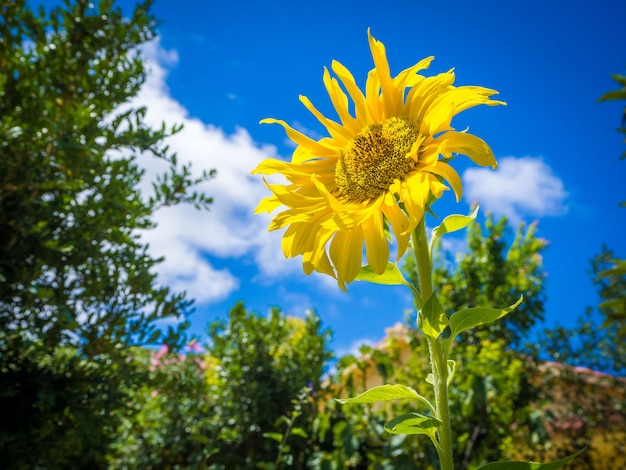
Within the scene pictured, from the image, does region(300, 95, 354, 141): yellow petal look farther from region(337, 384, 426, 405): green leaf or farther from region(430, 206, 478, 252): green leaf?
region(337, 384, 426, 405): green leaf

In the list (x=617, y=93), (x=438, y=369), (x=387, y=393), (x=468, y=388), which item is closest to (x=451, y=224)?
(x=438, y=369)

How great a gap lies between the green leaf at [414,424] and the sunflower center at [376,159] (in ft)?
2.12

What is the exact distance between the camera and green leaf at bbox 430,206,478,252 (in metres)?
1.51

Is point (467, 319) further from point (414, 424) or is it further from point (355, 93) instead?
point (355, 93)

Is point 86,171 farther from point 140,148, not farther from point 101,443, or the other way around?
point 101,443

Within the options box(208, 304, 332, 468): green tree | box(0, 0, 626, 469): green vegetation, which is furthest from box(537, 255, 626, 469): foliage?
box(208, 304, 332, 468): green tree

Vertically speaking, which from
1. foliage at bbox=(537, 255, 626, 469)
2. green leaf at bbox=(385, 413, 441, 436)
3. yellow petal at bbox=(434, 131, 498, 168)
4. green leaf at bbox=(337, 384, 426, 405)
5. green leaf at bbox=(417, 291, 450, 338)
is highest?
foliage at bbox=(537, 255, 626, 469)

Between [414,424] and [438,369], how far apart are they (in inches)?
6.5

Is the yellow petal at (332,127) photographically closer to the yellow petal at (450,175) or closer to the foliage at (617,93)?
the yellow petal at (450,175)

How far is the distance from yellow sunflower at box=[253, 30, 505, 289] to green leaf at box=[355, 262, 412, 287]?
98 millimetres

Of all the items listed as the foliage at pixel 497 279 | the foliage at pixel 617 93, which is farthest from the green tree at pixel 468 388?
the foliage at pixel 617 93

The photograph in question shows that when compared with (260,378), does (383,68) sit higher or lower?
lower

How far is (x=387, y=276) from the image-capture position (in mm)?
1579

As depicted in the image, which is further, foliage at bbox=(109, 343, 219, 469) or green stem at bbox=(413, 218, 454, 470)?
foliage at bbox=(109, 343, 219, 469)
